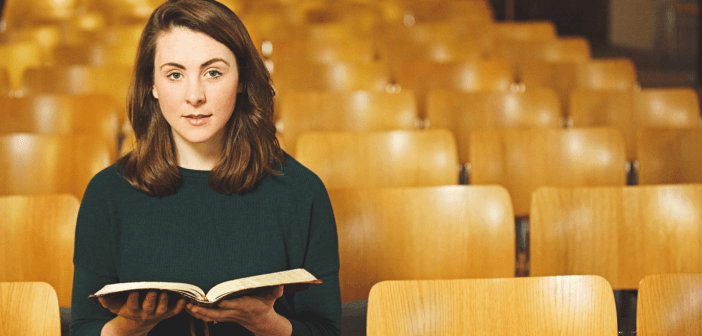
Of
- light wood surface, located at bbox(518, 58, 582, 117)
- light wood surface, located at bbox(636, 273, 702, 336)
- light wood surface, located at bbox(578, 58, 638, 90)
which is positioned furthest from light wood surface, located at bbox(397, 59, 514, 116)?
light wood surface, located at bbox(636, 273, 702, 336)

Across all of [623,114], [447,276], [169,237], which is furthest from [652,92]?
Result: [169,237]

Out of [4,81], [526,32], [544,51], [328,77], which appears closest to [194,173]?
[328,77]

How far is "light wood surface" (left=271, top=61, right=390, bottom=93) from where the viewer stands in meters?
2.54

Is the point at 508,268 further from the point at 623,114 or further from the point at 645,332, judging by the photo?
the point at 623,114

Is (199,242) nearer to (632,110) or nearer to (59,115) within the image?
(59,115)

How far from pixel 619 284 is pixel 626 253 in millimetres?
63

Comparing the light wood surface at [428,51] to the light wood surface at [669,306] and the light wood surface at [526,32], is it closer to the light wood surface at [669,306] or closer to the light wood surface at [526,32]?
Answer: the light wood surface at [526,32]

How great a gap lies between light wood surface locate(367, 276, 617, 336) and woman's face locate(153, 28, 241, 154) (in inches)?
12.2

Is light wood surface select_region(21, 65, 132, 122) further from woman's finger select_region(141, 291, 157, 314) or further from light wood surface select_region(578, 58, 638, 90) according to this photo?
woman's finger select_region(141, 291, 157, 314)

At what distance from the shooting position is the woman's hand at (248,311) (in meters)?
0.66

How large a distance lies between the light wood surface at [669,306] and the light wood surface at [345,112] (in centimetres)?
124

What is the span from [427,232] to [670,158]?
0.80 meters

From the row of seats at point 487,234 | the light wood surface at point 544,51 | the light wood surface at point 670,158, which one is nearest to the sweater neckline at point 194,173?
the row of seats at point 487,234

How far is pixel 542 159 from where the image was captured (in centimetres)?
171
